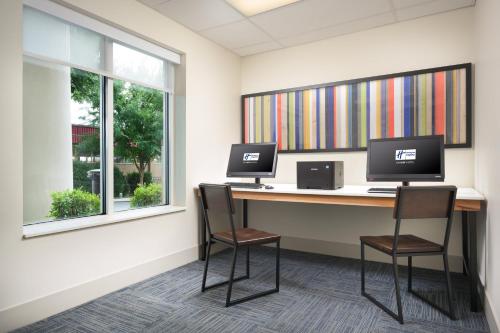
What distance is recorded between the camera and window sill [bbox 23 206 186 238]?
2.09 m

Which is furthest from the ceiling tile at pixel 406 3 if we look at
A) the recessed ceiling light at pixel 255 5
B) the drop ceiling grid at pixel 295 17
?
the recessed ceiling light at pixel 255 5

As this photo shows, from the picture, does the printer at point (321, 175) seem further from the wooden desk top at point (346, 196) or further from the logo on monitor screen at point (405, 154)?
the logo on monitor screen at point (405, 154)

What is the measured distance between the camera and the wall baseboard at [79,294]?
6.30ft

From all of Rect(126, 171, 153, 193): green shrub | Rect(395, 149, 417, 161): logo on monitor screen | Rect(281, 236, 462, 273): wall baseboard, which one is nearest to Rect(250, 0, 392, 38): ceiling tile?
Rect(395, 149, 417, 161): logo on monitor screen

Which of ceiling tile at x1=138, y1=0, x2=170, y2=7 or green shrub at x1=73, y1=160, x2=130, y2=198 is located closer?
green shrub at x1=73, y1=160, x2=130, y2=198

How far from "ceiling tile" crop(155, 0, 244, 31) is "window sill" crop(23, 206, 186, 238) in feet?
5.99

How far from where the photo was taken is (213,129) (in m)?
3.62

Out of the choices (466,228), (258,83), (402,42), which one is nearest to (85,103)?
(258,83)

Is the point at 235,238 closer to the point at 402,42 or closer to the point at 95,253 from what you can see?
the point at 95,253

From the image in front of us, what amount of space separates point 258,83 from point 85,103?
2.07m

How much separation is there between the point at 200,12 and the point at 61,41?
47.2 inches

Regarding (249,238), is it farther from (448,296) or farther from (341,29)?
(341,29)

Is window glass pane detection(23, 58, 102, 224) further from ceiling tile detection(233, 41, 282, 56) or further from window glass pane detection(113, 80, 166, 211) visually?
ceiling tile detection(233, 41, 282, 56)

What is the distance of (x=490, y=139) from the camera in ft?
6.45
